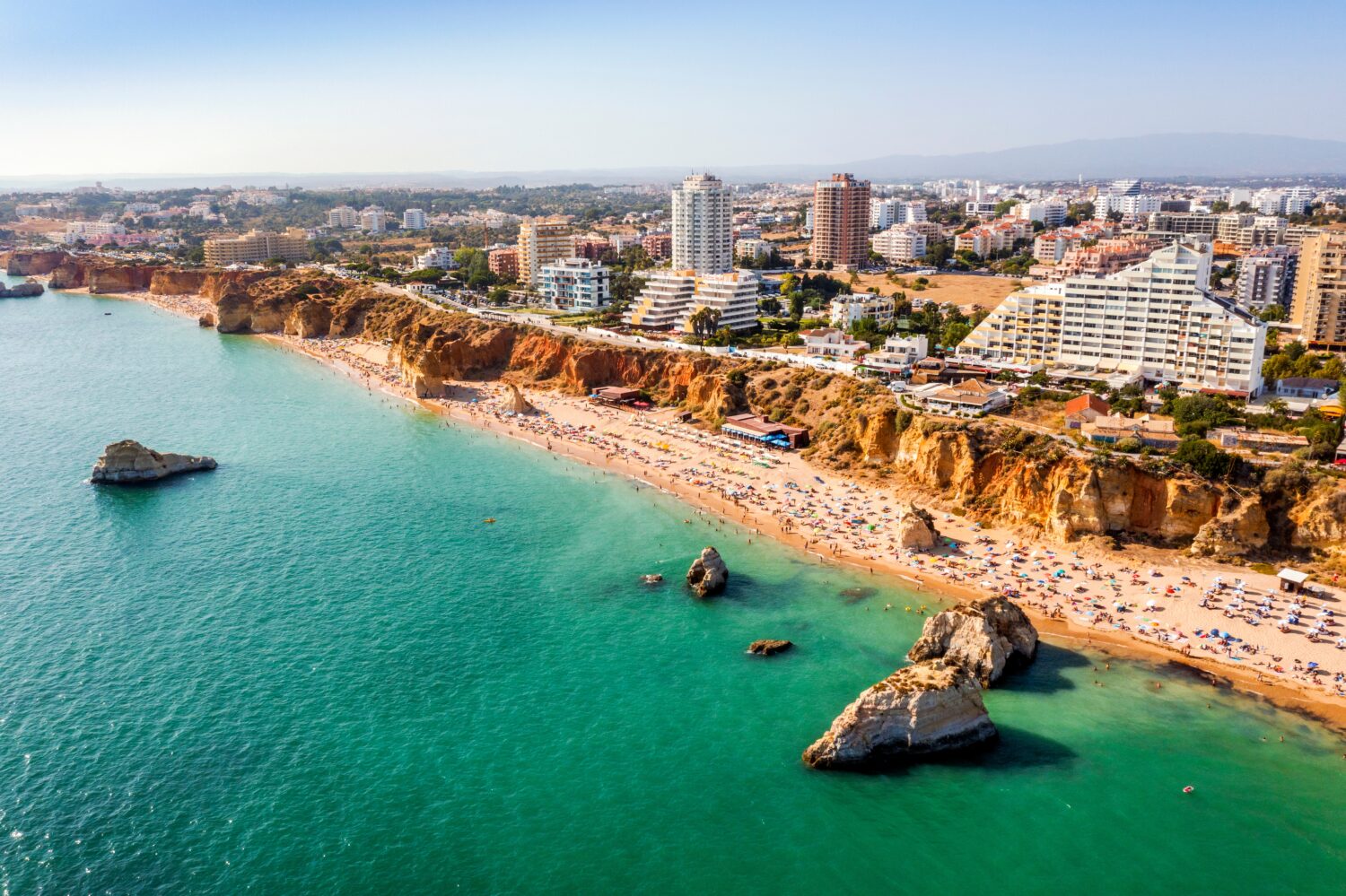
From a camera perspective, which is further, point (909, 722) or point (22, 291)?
point (22, 291)

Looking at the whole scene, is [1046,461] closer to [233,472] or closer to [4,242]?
[233,472]

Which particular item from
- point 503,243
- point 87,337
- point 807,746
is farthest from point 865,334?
point 503,243

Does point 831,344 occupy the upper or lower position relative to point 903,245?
lower

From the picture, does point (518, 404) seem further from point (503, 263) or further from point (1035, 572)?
point (503, 263)

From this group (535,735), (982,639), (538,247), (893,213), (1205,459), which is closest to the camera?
(535,735)

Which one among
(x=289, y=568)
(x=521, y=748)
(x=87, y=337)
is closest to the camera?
(x=521, y=748)

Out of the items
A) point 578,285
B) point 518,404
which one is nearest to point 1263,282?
point 578,285
